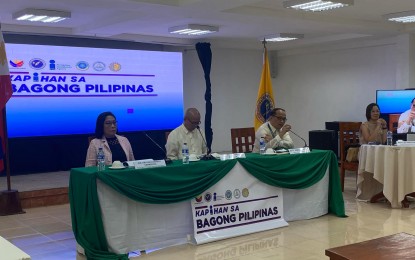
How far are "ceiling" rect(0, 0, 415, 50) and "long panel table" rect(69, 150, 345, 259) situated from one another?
1920 millimetres

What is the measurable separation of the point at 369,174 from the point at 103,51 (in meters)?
4.97

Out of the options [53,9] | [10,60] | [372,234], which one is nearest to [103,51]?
[10,60]

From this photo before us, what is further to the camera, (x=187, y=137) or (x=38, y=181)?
(x=38, y=181)

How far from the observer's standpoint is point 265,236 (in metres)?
4.42

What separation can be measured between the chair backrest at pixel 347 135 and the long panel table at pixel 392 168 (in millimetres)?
700

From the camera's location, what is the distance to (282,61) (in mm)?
11062

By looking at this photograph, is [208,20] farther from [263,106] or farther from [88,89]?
[88,89]

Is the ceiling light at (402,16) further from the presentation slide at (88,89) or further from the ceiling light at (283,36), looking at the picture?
the presentation slide at (88,89)

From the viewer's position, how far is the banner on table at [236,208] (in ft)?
13.9

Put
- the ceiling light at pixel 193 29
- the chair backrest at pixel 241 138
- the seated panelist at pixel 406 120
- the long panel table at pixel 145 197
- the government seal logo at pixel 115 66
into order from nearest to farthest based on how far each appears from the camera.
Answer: the long panel table at pixel 145 197 → the chair backrest at pixel 241 138 → the seated panelist at pixel 406 120 → the ceiling light at pixel 193 29 → the government seal logo at pixel 115 66

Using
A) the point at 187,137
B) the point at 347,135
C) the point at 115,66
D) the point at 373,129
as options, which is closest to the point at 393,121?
the point at 347,135

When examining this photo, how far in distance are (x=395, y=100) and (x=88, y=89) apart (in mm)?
5102

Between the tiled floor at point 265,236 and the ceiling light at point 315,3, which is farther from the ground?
the ceiling light at point 315,3

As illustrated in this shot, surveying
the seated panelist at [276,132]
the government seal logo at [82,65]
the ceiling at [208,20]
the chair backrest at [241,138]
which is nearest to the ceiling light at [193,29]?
the ceiling at [208,20]
